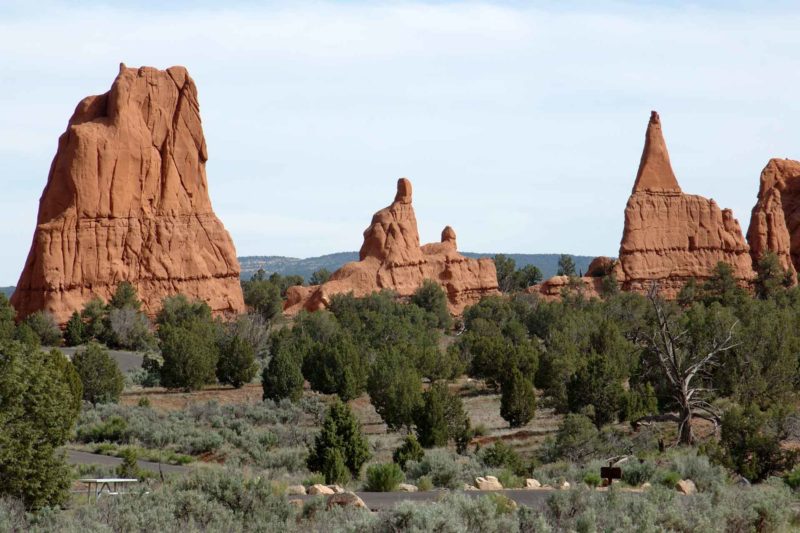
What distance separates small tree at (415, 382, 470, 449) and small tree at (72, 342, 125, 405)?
52.4ft

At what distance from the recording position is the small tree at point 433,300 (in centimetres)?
9625

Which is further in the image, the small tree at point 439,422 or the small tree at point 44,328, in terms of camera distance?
the small tree at point 44,328

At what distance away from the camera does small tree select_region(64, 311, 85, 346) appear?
7625 cm

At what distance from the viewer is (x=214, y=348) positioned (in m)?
60.3

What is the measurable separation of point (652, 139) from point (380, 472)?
3505 inches

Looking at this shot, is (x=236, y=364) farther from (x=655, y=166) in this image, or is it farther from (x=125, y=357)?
(x=655, y=166)

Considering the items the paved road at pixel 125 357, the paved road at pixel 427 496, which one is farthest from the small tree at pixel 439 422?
the paved road at pixel 125 357

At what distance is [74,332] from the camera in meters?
76.3

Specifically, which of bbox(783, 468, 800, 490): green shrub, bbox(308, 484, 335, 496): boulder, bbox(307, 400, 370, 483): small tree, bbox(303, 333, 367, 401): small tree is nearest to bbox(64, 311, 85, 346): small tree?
bbox(303, 333, 367, 401): small tree

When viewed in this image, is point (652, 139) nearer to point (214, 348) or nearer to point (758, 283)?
point (758, 283)

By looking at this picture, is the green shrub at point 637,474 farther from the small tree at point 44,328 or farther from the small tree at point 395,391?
the small tree at point 44,328

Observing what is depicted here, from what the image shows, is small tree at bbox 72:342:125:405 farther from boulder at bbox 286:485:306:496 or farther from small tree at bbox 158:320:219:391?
boulder at bbox 286:485:306:496

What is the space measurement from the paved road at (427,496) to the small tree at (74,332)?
55036 millimetres

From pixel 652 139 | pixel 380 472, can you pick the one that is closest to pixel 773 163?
pixel 652 139
